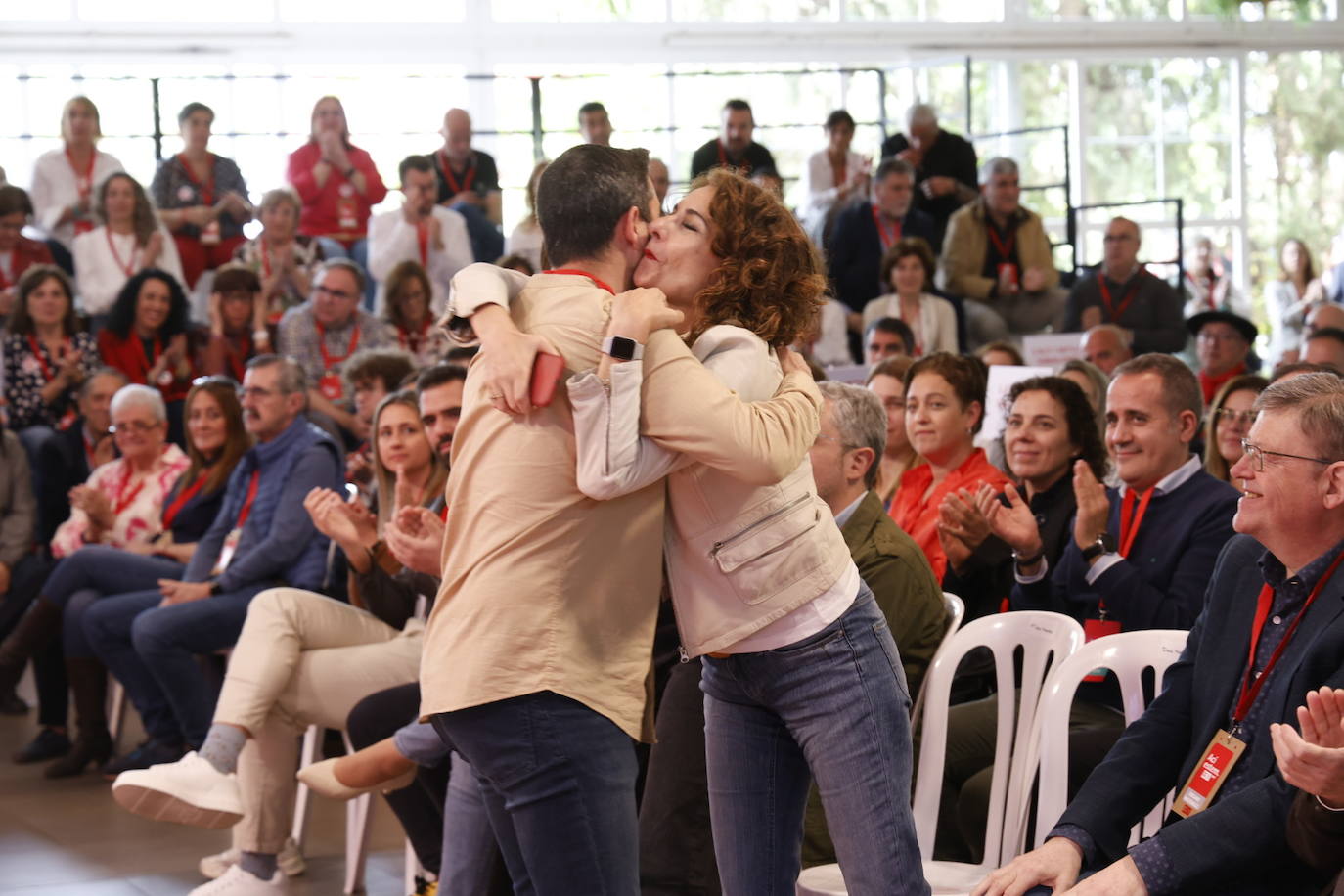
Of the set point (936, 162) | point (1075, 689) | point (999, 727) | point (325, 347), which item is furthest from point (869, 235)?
point (1075, 689)

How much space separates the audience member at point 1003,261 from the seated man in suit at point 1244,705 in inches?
267

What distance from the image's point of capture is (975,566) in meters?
3.47

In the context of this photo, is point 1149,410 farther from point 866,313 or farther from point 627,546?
point 866,313

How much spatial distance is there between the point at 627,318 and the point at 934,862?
140 cm

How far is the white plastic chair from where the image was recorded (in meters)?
2.73

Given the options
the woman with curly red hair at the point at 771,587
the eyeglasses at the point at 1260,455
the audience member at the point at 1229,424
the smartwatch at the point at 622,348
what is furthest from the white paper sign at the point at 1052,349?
the smartwatch at the point at 622,348

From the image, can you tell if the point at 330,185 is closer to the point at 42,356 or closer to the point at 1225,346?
the point at 42,356

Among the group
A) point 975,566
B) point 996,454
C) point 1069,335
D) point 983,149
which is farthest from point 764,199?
point 983,149

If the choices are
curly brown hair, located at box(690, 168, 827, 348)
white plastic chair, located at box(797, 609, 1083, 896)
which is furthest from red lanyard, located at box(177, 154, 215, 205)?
curly brown hair, located at box(690, 168, 827, 348)

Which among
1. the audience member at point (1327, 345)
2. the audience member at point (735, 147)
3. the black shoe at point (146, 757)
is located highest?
the audience member at point (735, 147)

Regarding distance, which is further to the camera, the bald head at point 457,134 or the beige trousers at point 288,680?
the bald head at point 457,134

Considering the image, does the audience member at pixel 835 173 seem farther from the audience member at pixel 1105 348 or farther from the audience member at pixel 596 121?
the audience member at pixel 1105 348

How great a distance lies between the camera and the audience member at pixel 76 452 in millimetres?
6293

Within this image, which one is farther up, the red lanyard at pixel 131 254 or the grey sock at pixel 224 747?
the red lanyard at pixel 131 254
